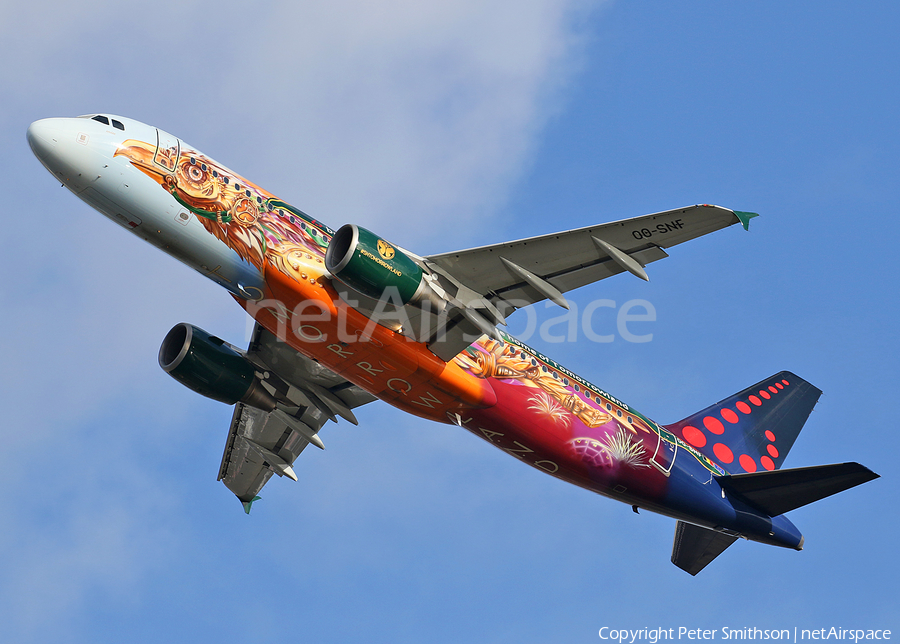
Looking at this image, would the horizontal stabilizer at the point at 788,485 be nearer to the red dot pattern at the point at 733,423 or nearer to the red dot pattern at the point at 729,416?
the red dot pattern at the point at 733,423

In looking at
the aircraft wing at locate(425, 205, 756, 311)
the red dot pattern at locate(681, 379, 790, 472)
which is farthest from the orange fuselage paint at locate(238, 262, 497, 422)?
the red dot pattern at locate(681, 379, 790, 472)

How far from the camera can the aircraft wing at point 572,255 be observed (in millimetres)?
23438

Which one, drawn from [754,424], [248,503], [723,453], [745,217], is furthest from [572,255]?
[248,503]

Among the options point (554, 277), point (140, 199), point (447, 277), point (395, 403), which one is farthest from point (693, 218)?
point (140, 199)

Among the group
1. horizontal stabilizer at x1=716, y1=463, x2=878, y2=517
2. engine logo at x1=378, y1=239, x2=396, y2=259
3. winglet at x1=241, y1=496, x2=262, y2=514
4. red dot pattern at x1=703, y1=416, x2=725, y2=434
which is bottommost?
winglet at x1=241, y1=496, x2=262, y2=514

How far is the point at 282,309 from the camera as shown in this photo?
85.3ft

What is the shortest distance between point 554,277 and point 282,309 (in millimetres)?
7766

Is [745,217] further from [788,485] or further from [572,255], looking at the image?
[788,485]

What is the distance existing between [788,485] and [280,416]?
1778 centimetres

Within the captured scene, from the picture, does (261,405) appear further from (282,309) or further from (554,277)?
(554,277)

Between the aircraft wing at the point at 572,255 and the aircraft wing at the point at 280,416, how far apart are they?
791 centimetres

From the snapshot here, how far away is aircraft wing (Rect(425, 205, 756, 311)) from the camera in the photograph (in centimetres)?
2344

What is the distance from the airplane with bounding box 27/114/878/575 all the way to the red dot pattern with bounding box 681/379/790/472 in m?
0.11

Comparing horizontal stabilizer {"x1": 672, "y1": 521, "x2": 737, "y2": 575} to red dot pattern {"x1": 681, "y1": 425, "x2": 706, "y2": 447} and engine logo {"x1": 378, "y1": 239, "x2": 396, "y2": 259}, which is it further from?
engine logo {"x1": 378, "y1": 239, "x2": 396, "y2": 259}
